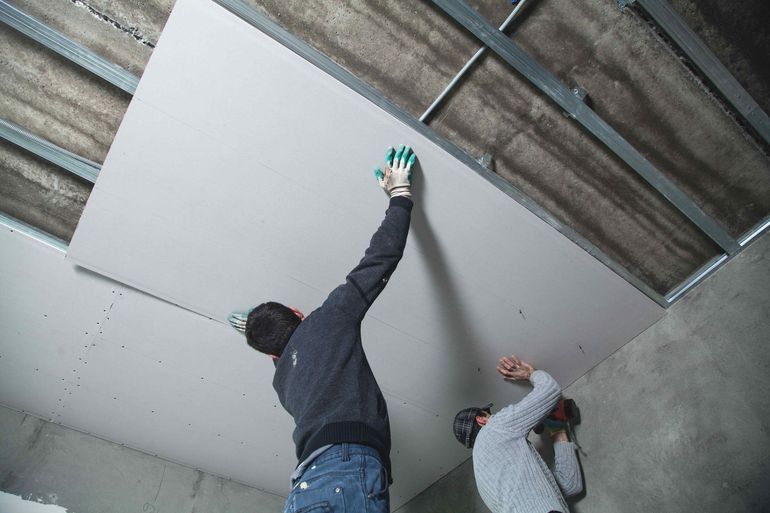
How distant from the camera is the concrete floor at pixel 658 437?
6.39ft

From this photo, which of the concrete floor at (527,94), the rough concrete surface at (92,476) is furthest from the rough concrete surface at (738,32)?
the rough concrete surface at (92,476)

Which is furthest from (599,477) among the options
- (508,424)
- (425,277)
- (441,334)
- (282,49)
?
(282,49)

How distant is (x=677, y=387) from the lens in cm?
215

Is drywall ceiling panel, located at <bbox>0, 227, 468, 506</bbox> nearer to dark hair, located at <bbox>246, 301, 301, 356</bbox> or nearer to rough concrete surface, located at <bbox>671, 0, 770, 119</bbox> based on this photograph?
dark hair, located at <bbox>246, 301, 301, 356</bbox>

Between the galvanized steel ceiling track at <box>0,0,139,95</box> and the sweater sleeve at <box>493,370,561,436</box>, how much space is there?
1.91m

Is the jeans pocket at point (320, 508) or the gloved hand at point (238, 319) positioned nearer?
the jeans pocket at point (320, 508)

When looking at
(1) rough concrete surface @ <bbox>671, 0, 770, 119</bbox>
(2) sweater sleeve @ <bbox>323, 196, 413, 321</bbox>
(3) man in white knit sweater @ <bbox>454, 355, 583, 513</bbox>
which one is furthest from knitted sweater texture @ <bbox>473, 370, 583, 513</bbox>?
(1) rough concrete surface @ <bbox>671, 0, 770, 119</bbox>

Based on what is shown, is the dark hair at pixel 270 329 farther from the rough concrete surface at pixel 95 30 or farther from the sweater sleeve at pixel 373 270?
the rough concrete surface at pixel 95 30

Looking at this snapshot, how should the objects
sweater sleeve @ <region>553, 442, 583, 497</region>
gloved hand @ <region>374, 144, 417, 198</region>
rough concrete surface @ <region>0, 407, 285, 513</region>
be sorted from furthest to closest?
1. rough concrete surface @ <region>0, 407, 285, 513</region>
2. sweater sleeve @ <region>553, 442, 583, 497</region>
3. gloved hand @ <region>374, 144, 417, 198</region>

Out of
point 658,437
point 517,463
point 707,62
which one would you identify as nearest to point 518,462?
point 517,463

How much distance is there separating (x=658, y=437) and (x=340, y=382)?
160cm

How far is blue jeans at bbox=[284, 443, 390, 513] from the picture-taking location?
135 centimetres

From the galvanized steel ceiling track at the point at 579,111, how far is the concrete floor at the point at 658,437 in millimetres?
353

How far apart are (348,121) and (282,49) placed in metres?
0.30
